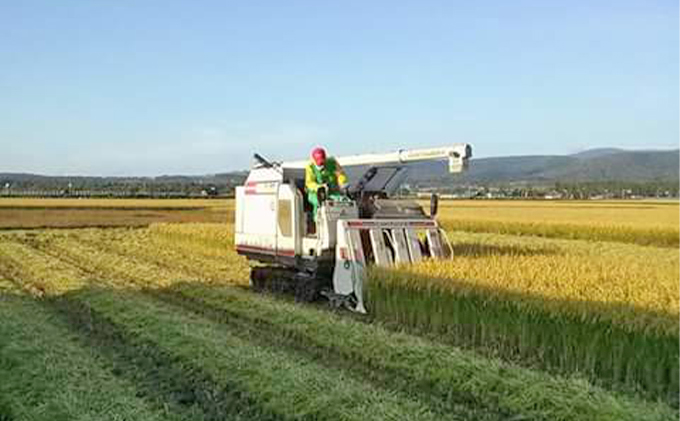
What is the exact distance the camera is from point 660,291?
27.4ft

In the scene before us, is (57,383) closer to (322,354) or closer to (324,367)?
(324,367)

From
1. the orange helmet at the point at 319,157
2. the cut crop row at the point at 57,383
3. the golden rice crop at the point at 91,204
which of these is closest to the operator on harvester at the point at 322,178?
the orange helmet at the point at 319,157

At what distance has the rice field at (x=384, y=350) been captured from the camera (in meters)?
6.68

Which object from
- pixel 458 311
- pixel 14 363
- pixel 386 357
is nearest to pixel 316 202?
pixel 458 311

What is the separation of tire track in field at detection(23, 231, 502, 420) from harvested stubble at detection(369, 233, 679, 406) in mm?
1655

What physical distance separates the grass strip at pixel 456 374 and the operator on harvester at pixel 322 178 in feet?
7.60

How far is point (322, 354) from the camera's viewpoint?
8688 mm

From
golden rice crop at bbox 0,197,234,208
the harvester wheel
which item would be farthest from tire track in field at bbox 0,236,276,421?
golden rice crop at bbox 0,197,234,208

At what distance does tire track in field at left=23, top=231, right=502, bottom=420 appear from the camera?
6.66m

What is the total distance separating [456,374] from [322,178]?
5931 millimetres

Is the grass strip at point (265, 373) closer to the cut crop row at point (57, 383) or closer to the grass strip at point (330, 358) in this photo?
the grass strip at point (330, 358)

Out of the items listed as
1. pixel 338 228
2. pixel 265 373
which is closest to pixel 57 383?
pixel 265 373

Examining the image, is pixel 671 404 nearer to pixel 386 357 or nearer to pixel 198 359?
pixel 386 357

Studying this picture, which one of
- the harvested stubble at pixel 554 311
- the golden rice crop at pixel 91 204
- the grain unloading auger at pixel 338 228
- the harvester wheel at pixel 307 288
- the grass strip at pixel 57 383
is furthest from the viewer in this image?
the golden rice crop at pixel 91 204
